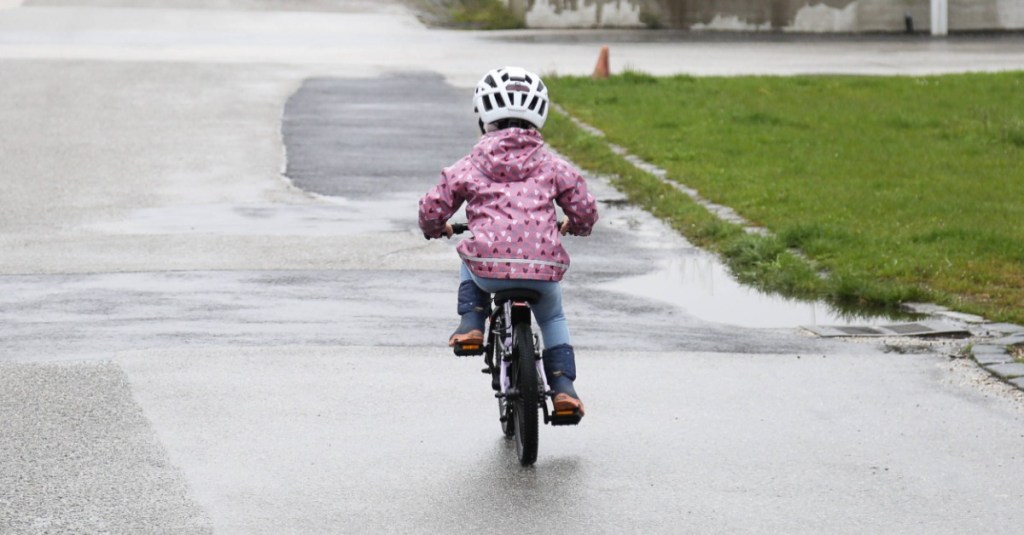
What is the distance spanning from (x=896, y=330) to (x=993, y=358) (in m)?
0.97

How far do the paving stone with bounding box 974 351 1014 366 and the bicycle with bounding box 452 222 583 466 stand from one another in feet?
9.67

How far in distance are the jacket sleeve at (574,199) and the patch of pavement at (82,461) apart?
194 centimetres

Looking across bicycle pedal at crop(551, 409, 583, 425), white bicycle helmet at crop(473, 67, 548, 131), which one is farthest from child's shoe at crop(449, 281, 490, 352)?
white bicycle helmet at crop(473, 67, 548, 131)

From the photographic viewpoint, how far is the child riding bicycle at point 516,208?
22.9ft

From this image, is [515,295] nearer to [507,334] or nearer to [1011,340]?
[507,334]

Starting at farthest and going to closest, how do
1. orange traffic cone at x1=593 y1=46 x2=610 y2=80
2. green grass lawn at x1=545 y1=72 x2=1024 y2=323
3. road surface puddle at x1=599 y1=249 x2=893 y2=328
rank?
orange traffic cone at x1=593 y1=46 x2=610 y2=80 → green grass lawn at x1=545 y1=72 x2=1024 y2=323 → road surface puddle at x1=599 y1=249 x2=893 y2=328

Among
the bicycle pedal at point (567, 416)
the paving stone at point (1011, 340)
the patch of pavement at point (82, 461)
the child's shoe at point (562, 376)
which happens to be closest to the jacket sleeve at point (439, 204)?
the child's shoe at point (562, 376)

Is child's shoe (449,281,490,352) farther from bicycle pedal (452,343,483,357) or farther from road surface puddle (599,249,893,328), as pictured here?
road surface puddle (599,249,893,328)

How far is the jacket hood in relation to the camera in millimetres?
7121

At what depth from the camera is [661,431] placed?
7641 mm

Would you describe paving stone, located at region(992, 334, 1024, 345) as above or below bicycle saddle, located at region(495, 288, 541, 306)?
below

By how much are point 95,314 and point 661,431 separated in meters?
3.99

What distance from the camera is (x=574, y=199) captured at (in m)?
7.26

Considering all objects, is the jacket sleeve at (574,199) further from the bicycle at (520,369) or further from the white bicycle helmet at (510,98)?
the bicycle at (520,369)
